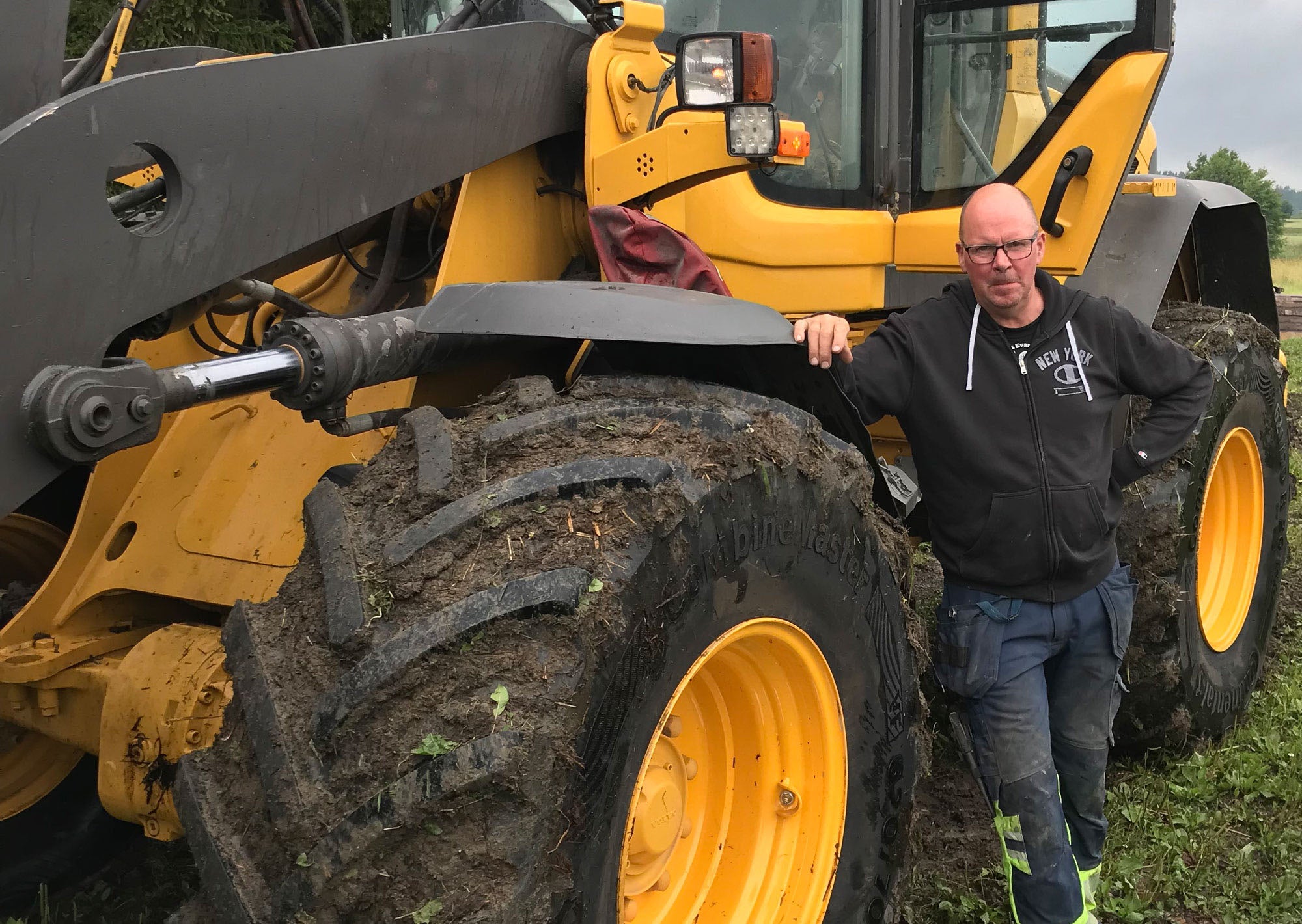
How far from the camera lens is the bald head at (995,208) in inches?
115

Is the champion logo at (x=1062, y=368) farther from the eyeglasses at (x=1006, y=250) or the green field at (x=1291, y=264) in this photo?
the green field at (x=1291, y=264)

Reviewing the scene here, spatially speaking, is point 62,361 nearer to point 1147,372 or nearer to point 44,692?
point 44,692

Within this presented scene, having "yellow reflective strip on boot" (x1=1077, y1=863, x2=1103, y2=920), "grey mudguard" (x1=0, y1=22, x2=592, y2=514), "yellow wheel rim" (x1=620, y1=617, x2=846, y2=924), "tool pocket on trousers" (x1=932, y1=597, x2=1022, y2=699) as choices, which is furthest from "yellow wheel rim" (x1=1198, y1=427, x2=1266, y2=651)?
"grey mudguard" (x1=0, y1=22, x2=592, y2=514)

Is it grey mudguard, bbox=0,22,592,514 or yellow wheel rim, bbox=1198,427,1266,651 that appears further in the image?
yellow wheel rim, bbox=1198,427,1266,651

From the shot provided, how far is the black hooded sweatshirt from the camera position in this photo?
9.64ft

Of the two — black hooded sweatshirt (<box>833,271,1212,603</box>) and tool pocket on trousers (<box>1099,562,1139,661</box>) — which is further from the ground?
black hooded sweatshirt (<box>833,271,1212,603</box>)

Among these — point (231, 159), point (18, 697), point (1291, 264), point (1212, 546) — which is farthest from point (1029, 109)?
point (1291, 264)

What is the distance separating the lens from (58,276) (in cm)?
199

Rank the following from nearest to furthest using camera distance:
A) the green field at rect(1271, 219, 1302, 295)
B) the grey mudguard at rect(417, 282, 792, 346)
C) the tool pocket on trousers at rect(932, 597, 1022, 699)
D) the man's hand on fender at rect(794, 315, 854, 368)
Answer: the grey mudguard at rect(417, 282, 792, 346), the man's hand on fender at rect(794, 315, 854, 368), the tool pocket on trousers at rect(932, 597, 1022, 699), the green field at rect(1271, 219, 1302, 295)

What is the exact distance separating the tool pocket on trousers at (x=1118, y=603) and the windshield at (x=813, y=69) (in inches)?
48.6

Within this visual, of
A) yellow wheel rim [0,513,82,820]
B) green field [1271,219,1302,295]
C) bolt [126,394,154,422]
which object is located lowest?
green field [1271,219,1302,295]

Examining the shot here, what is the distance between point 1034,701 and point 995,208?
1188mm

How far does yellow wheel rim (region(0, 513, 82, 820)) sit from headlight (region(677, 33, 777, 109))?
6.69 ft

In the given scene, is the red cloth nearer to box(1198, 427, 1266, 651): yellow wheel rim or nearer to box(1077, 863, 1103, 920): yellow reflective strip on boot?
box(1077, 863, 1103, 920): yellow reflective strip on boot
